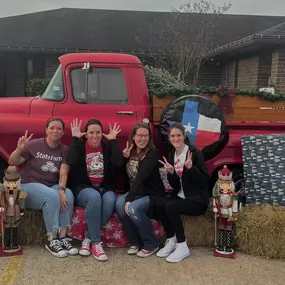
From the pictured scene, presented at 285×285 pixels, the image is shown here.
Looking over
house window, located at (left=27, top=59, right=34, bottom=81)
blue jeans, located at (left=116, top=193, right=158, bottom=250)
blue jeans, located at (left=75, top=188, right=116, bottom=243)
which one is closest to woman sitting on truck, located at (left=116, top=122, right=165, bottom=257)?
blue jeans, located at (left=116, top=193, right=158, bottom=250)

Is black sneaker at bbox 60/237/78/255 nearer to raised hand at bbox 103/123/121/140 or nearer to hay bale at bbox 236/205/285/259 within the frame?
raised hand at bbox 103/123/121/140

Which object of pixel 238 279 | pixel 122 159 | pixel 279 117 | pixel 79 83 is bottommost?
pixel 238 279

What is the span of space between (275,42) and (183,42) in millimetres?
3905

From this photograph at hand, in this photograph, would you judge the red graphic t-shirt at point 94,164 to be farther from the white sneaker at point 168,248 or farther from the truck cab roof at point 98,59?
the truck cab roof at point 98,59

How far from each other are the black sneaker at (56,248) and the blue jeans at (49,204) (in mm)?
103

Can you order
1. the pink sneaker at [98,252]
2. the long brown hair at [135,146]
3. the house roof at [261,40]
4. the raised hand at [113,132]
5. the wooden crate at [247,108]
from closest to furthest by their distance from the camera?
1. the pink sneaker at [98,252]
2. the long brown hair at [135,146]
3. the raised hand at [113,132]
4. the wooden crate at [247,108]
5. the house roof at [261,40]

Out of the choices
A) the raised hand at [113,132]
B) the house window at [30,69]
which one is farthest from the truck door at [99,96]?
the house window at [30,69]

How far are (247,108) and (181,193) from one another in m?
1.62

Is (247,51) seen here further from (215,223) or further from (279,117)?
(215,223)

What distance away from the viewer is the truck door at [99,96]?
5.03 metres

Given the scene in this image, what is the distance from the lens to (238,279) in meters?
3.70

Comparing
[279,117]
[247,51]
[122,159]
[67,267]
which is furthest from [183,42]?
[67,267]

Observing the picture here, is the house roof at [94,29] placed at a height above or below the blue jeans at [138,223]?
above

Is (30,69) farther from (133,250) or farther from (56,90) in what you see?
(133,250)
